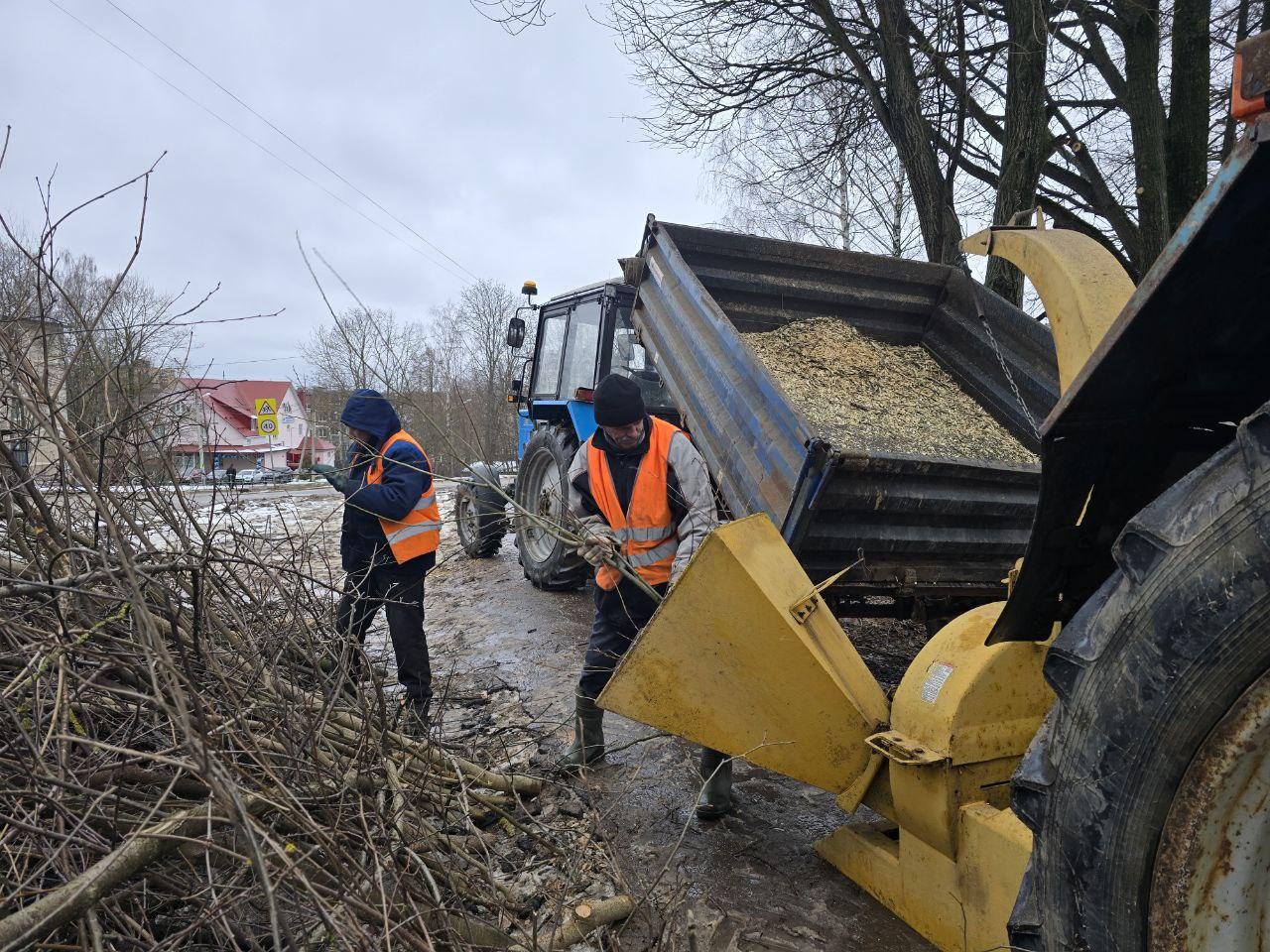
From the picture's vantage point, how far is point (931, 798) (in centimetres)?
198

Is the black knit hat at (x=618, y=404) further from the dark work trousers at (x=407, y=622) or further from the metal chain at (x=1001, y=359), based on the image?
the metal chain at (x=1001, y=359)

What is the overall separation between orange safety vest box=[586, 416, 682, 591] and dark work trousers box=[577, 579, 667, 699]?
0.28ft

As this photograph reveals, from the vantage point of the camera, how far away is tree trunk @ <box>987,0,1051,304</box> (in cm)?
677

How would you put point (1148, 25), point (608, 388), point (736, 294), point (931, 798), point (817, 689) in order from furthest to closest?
point (1148, 25), point (736, 294), point (608, 388), point (817, 689), point (931, 798)

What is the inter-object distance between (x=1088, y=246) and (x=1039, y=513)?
93 centimetres

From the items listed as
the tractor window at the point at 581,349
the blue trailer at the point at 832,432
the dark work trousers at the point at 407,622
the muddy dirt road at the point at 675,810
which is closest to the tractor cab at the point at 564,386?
the tractor window at the point at 581,349

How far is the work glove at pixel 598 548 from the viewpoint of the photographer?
3.22 m

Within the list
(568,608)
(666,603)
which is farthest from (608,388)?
(568,608)

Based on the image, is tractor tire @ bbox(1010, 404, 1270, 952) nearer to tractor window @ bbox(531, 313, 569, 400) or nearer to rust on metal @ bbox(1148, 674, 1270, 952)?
rust on metal @ bbox(1148, 674, 1270, 952)

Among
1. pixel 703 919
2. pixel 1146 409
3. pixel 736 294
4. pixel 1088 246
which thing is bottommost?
pixel 703 919

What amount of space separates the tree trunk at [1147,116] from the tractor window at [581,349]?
5164mm

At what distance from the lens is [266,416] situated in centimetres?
534

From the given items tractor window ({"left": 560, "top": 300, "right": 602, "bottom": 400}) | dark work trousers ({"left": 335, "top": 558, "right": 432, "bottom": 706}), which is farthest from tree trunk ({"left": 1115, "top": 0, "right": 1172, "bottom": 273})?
dark work trousers ({"left": 335, "top": 558, "right": 432, "bottom": 706})

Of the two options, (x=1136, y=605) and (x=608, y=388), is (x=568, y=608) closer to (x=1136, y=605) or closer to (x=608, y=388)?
(x=608, y=388)
